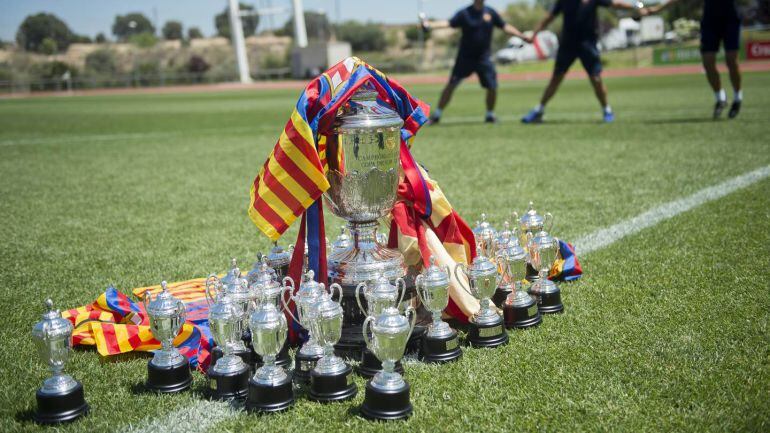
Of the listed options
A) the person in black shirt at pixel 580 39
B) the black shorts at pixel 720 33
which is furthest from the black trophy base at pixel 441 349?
the person in black shirt at pixel 580 39

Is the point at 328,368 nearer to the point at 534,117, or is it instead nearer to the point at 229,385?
the point at 229,385

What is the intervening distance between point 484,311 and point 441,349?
11.1 inches

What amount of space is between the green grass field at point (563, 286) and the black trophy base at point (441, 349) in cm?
6

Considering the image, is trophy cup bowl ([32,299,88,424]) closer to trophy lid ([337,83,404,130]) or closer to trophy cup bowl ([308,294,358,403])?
trophy cup bowl ([308,294,358,403])

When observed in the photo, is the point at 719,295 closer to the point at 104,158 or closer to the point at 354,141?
the point at 354,141

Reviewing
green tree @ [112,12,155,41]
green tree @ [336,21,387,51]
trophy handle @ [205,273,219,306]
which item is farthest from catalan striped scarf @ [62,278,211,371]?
green tree @ [112,12,155,41]

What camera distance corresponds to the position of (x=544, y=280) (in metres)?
3.26

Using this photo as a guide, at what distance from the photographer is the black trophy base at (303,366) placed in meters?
2.60

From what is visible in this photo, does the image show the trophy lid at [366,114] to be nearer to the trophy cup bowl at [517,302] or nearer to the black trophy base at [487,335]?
the trophy cup bowl at [517,302]

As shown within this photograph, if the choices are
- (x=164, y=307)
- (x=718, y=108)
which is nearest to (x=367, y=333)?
(x=164, y=307)

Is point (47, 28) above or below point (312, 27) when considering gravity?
below

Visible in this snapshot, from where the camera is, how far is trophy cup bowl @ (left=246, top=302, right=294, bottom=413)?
2.32 meters

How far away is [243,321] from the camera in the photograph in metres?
2.70

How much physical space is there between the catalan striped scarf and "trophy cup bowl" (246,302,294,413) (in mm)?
506
